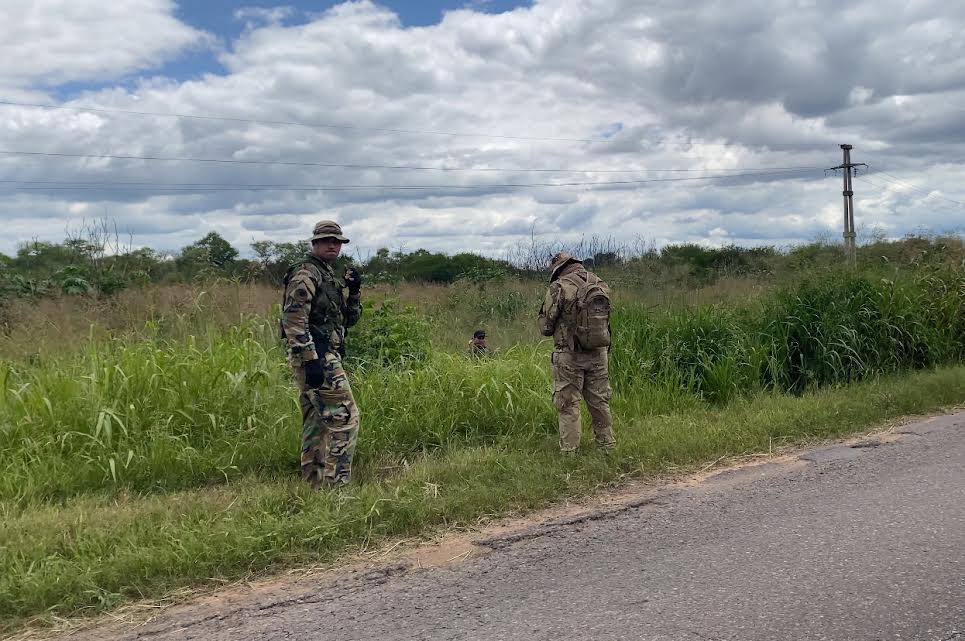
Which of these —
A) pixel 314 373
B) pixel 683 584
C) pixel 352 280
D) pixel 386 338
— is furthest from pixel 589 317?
pixel 683 584

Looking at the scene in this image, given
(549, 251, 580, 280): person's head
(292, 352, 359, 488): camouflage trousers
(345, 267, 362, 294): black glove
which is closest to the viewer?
(292, 352, 359, 488): camouflage trousers

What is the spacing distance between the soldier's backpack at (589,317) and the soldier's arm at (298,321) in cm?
211

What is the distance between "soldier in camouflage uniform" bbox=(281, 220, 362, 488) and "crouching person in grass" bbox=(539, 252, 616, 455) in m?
1.67

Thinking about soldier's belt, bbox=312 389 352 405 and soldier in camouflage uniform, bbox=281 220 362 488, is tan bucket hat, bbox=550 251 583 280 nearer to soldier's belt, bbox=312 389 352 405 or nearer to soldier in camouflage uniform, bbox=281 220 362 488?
soldier in camouflage uniform, bbox=281 220 362 488

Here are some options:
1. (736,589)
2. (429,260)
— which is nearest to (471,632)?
Result: (736,589)

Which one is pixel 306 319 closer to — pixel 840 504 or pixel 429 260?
pixel 840 504

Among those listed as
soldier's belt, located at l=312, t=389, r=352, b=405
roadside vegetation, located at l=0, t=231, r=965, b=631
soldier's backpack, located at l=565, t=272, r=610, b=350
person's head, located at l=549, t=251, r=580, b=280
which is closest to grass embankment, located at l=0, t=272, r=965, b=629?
roadside vegetation, located at l=0, t=231, r=965, b=631

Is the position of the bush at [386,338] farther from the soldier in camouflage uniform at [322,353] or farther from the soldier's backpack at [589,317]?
the soldier's backpack at [589,317]

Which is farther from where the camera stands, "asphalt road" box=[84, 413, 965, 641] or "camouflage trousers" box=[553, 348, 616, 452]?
"camouflage trousers" box=[553, 348, 616, 452]

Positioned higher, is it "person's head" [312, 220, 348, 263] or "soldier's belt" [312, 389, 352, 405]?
"person's head" [312, 220, 348, 263]

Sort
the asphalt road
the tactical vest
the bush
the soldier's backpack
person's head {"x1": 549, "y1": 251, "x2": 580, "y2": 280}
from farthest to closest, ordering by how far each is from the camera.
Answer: the bush < person's head {"x1": 549, "y1": 251, "x2": 580, "y2": 280} < the soldier's backpack < the tactical vest < the asphalt road

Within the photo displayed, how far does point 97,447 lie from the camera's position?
202 inches

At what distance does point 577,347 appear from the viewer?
5.74 m

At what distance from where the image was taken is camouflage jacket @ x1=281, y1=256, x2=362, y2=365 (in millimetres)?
4762
